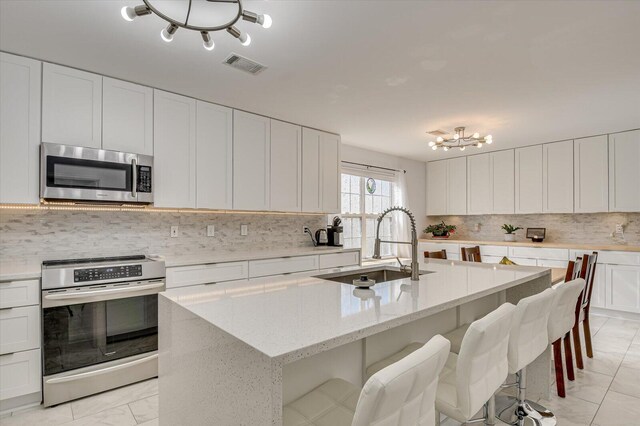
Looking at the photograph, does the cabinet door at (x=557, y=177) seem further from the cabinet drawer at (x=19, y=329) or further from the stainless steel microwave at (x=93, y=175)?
the cabinet drawer at (x=19, y=329)

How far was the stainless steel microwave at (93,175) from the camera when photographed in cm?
250

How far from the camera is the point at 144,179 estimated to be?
115 inches

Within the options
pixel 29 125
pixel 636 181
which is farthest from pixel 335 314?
pixel 636 181

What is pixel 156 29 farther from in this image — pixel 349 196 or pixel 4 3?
pixel 349 196

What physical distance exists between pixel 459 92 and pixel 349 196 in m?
2.60

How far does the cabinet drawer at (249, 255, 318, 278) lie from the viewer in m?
3.43

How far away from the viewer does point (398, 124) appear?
418 centimetres

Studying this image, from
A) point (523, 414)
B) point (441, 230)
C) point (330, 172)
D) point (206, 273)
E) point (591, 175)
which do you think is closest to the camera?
point (523, 414)

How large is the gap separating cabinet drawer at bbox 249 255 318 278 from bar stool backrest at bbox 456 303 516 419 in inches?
94.2

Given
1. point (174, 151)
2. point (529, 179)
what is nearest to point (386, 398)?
point (174, 151)

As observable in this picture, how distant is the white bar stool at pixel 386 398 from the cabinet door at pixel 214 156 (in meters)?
2.43

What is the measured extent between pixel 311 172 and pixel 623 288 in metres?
4.18

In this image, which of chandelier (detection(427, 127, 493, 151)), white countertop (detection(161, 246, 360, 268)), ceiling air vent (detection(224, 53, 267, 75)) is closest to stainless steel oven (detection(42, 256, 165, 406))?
white countertop (detection(161, 246, 360, 268))

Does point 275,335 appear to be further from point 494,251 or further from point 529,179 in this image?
point 529,179
